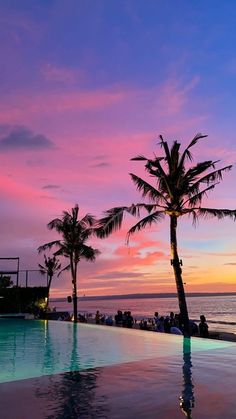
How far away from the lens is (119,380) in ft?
31.8

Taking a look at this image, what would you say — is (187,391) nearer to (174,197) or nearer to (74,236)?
(174,197)

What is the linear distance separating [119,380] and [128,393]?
4.76 ft

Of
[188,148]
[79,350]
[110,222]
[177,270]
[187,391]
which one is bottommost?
[187,391]

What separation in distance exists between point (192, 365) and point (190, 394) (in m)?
3.42

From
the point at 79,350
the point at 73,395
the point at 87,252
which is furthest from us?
the point at 87,252

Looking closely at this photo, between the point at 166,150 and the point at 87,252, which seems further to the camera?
the point at 87,252

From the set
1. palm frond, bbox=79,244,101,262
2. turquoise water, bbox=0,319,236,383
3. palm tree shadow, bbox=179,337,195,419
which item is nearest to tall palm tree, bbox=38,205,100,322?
palm frond, bbox=79,244,101,262

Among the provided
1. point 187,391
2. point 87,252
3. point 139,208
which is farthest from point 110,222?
point 87,252

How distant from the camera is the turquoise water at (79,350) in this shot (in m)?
11.5

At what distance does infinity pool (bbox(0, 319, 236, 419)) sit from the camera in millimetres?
7066

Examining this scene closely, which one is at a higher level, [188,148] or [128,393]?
[188,148]

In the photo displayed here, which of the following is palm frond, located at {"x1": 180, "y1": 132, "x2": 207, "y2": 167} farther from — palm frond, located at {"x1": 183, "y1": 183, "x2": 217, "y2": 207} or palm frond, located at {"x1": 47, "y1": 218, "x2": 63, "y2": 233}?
palm frond, located at {"x1": 47, "y1": 218, "x2": 63, "y2": 233}

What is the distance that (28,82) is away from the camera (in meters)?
17.9

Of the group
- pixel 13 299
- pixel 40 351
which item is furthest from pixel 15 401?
pixel 13 299
